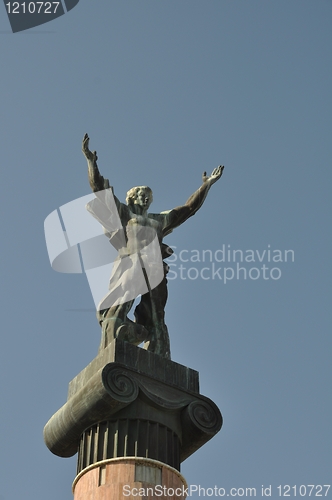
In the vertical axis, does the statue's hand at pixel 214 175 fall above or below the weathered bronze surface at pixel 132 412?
above

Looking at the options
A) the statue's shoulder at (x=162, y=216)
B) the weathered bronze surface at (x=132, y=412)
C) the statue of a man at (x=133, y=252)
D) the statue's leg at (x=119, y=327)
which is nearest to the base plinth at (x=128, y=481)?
the weathered bronze surface at (x=132, y=412)

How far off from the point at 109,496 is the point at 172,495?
1.27 m

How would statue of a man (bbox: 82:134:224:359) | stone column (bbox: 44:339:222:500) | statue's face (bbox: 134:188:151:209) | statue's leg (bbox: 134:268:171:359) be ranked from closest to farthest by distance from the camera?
stone column (bbox: 44:339:222:500) → statue of a man (bbox: 82:134:224:359) → statue's leg (bbox: 134:268:171:359) → statue's face (bbox: 134:188:151:209)

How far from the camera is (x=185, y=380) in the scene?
1753 centimetres

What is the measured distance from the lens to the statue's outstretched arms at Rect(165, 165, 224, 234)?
67.9 ft

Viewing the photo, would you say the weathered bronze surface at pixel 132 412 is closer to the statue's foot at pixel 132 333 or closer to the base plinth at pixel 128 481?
the base plinth at pixel 128 481

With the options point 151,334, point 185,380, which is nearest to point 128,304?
point 151,334

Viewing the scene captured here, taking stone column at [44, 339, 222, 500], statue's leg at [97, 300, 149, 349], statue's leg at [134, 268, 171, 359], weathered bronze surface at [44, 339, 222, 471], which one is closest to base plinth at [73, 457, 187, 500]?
stone column at [44, 339, 222, 500]

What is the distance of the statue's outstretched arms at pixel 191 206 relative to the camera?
67.9ft

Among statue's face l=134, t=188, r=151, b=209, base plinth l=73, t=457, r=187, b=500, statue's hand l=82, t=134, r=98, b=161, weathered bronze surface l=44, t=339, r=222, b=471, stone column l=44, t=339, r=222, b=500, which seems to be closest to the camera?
Result: base plinth l=73, t=457, r=187, b=500

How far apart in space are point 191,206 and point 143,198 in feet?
4.17

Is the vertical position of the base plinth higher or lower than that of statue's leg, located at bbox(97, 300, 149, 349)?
lower

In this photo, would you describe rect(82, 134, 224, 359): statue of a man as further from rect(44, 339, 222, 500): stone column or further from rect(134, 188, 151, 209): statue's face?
rect(44, 339, 222, 500): stone column

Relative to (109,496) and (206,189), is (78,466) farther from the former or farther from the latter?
(206,189)
